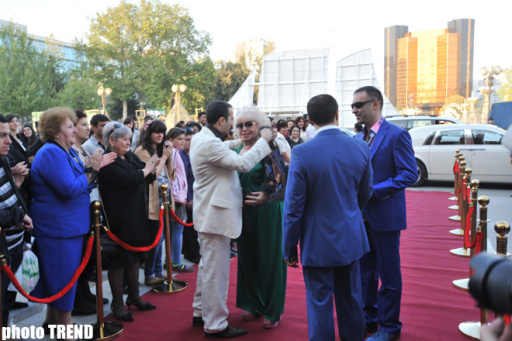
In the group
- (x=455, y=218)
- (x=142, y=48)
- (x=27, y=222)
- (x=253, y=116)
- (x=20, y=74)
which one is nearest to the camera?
(x=27, y=222)

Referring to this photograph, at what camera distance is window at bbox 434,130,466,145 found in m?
12.5

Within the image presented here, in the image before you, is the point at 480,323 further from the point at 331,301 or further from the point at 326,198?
the point at 326,198

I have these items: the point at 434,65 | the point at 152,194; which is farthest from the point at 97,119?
the point at 434,65

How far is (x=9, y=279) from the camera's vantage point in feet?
11.2

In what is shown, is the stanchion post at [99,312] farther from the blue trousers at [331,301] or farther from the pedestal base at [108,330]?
the blue trousers at [331,301]

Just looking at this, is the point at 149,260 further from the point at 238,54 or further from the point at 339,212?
the point at 238,54

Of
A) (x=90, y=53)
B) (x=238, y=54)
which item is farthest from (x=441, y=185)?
(x=238, y=54)

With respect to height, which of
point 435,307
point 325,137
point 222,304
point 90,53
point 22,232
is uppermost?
point 90,53

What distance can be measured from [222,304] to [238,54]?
63987 millimetres

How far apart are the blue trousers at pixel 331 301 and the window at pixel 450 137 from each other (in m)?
10.8

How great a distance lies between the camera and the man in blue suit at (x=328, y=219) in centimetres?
295

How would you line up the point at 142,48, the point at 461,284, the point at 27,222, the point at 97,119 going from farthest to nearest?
the point at 142,48 → the point at 97,119 → the point at 461,284 → the point at 27,222

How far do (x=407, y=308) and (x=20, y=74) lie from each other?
130ft

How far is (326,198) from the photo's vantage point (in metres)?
2.97
